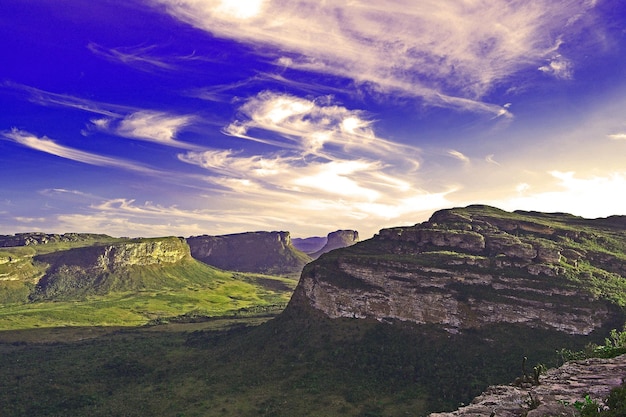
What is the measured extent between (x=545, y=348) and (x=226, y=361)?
95412 millimetres

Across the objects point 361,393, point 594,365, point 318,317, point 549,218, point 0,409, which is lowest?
point 0,409

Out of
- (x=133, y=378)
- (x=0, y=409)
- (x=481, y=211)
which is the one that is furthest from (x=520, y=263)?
(x=0, y=409)

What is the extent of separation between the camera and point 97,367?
146000mm

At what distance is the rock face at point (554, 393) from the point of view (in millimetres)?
23062

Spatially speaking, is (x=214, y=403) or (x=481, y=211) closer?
(x=214, y=403)

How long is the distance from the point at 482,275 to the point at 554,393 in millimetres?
101112

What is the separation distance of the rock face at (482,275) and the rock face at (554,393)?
84.9m

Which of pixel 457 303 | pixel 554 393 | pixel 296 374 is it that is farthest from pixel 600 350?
pixel 296 374

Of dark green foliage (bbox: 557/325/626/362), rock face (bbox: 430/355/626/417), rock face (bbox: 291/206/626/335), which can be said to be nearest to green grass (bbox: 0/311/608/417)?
rock face (bbox: 291/206/626/335)

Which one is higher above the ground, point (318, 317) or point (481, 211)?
point (481, 211)

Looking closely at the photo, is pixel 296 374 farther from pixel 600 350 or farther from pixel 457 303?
pixel 600 350

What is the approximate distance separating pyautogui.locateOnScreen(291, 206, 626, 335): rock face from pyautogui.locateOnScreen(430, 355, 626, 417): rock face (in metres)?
84.9

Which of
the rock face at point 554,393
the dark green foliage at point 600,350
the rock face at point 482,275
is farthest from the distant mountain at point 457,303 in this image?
the rock face at point 554,393

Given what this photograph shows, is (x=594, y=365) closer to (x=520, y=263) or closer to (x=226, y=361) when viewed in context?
(x=520, y=263)
